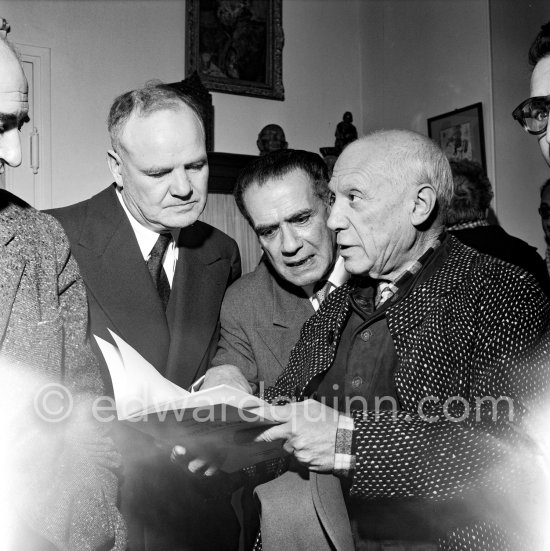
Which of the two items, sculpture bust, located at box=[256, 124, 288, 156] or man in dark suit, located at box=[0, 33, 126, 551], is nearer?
man in dark suit, located at box=[0, 33, 126, 551]

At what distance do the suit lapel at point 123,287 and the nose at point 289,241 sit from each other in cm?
49

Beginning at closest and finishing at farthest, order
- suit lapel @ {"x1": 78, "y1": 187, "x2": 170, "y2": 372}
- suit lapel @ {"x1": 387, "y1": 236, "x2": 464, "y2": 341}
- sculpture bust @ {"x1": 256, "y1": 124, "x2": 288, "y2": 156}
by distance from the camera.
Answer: suit lapel @ {"x1": 387, "y1": 236, "x2": 464, "y2": 341} → suit lapel @ {"x1": 78, "y1": 187, "x2": 170, "y2": 372} → sculpture bust @ {"x1": 256, "y1": 124, "x2": 288, "y2": 156}

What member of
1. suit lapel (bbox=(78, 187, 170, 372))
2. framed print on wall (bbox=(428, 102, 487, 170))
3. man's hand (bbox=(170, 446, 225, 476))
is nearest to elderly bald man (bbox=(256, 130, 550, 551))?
man's hand (bbox=(170, 446, 225, 476))

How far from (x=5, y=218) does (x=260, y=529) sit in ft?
3.65

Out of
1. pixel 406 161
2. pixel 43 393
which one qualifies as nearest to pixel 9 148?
pixel 43 393

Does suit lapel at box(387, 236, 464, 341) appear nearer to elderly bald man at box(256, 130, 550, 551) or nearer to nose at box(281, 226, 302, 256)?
elderly bald man at box(256, 130, 550, 551)

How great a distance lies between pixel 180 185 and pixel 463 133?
11.1ft

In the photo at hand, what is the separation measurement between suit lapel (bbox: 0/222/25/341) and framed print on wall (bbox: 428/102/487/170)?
150 inches

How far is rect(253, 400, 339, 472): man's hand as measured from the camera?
63.8 inches

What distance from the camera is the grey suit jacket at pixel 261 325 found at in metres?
2.38

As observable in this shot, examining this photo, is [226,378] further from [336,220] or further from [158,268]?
[336,220]

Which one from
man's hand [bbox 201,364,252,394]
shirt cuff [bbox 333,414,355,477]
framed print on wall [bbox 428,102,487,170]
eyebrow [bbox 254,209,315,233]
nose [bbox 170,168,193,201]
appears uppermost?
framed print on wall [bbox 428,102,487,170]

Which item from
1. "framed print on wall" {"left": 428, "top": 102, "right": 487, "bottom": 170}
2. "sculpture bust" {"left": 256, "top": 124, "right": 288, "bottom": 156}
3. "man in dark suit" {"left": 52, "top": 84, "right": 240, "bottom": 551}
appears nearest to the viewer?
"man in dark suit" {"left": 52, "top": 84, "right": 240, "bottom": 551}

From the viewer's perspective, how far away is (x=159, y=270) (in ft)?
8.01
